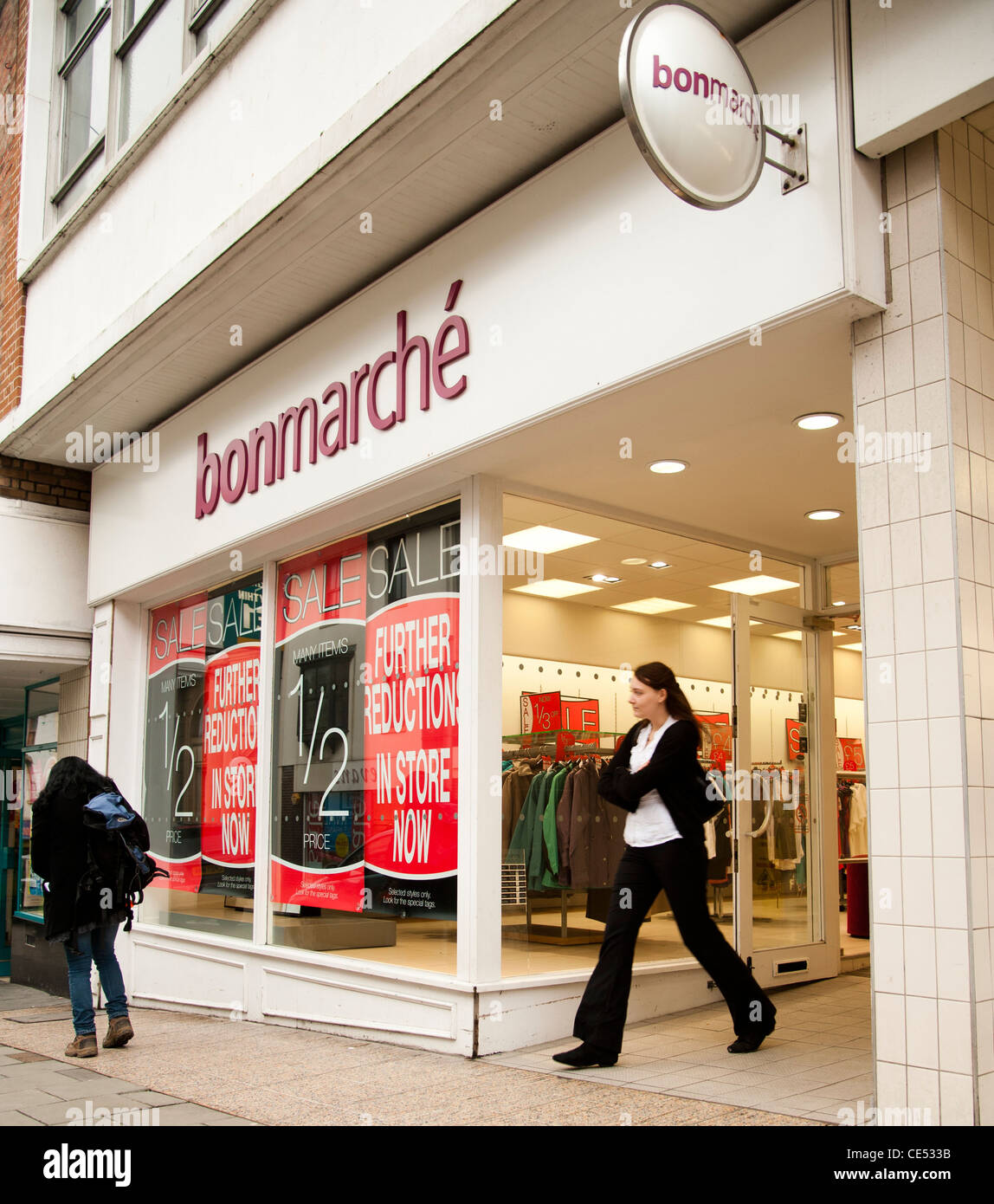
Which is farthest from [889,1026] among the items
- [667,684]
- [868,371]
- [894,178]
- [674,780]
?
[894,178]

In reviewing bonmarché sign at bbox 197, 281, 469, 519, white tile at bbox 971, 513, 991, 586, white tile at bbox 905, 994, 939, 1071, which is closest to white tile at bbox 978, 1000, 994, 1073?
white tile at bbox 905, 994, 939, 1071

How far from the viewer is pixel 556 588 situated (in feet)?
29.9

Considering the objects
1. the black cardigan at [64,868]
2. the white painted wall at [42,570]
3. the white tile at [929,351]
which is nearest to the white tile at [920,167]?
the white tile at [929,351]

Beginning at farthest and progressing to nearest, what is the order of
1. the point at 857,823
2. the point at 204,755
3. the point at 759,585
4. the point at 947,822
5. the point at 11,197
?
the point at 11,197 → the point at 857,823 → the point at 204,755 → the point at 759,585 → the point at 947,822

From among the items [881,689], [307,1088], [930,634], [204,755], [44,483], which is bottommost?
[307,1088]

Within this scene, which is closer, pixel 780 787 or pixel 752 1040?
pixel 752 1040

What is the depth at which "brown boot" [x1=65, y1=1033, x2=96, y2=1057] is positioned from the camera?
633 centimetres

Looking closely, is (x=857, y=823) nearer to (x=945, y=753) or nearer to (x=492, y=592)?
(x=492, y=592)

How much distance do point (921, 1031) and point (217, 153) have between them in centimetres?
673

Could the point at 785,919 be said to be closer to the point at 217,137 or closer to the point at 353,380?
the point at 353,380

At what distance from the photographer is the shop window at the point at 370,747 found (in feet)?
20.3

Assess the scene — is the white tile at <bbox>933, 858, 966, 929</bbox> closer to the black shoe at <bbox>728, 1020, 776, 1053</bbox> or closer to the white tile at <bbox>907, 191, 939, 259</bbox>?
the black shoe at <bbox>728, 1020, 776, 1053</bbox>

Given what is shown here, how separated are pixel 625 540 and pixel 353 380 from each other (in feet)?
7.14

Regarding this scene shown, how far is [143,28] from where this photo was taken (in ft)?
30.3
